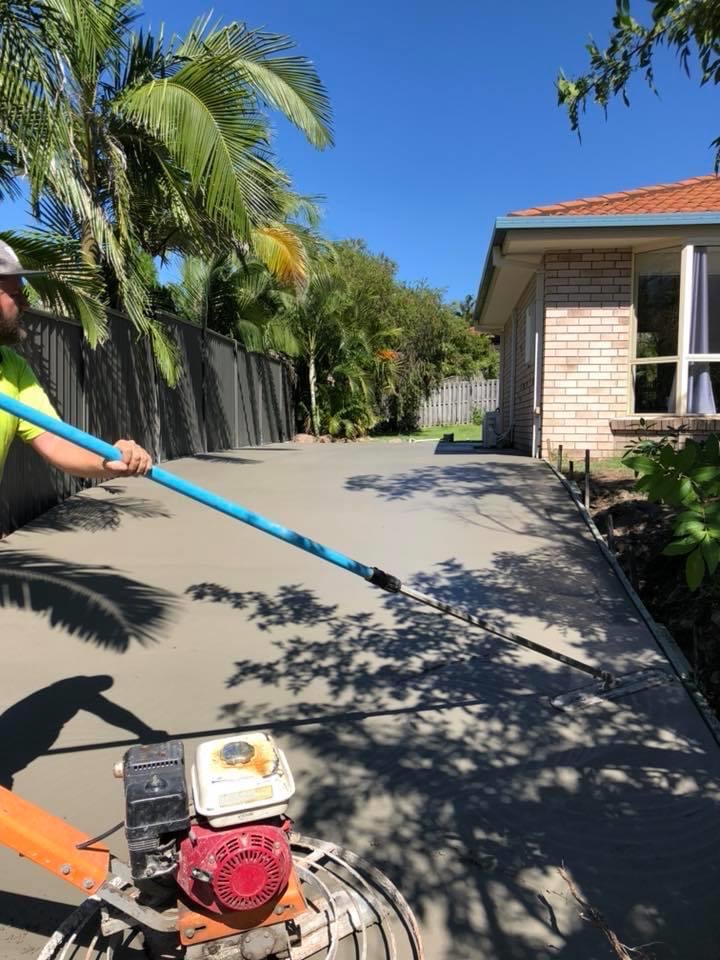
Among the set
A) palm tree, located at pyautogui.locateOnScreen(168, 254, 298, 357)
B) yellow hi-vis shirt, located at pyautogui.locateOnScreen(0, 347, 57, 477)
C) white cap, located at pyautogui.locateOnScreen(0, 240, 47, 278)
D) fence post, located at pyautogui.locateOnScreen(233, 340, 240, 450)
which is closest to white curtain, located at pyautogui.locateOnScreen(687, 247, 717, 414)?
palm tree, located at pyautogui.locateOnScreen(168, 254, 298, 357)

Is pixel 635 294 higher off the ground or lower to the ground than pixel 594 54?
lower

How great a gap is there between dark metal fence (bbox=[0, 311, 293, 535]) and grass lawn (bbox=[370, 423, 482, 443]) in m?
6.23

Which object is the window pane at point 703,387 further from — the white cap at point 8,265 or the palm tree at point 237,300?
the white cap at point 8,265

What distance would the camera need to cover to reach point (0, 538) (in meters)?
5.88

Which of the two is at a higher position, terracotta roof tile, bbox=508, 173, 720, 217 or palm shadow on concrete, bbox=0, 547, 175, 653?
terracotta roof tile, bbox=508, 173, 720, 217

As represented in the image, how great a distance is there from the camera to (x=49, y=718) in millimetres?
3365

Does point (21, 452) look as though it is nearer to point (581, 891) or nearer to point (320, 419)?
point (581, 891)

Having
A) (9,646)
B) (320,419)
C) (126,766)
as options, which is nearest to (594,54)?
(126,766)

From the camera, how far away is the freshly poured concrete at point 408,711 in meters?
2.26

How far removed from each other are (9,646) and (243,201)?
5096mm

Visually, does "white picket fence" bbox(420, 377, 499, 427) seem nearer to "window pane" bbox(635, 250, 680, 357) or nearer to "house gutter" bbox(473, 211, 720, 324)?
"window pane" bbox(635, 250, 680, 357)

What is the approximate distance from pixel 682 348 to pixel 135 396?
7427mm

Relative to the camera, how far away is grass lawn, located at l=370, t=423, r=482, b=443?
22.7 m

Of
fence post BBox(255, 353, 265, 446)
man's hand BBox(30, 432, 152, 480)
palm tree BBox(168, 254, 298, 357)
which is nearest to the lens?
man's hand BBox(30, 432, 152, 480)
